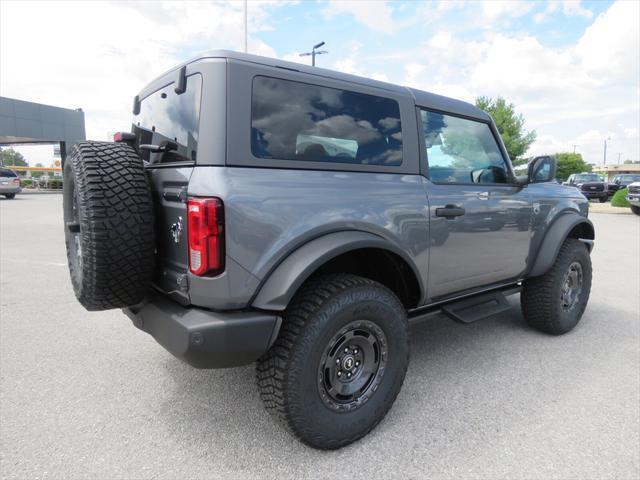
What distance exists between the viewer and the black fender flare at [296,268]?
191 centimetres

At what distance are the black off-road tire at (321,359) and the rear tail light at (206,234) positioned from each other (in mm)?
488

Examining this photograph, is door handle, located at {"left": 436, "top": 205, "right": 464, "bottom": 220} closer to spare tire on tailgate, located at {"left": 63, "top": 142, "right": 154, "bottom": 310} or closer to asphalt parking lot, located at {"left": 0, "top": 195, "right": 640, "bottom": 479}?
asphalt parking lot, located at {"left": 0, "top": 195, "right": 640, "bottom": 479}

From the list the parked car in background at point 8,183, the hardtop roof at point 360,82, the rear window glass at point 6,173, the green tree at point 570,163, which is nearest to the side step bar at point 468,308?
the hardtop roof at point 360,82

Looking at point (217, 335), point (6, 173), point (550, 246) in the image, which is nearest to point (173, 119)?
point (217, 335)

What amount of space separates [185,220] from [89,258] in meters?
0.49

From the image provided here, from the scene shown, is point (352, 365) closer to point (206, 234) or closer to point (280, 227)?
point (280, 227)

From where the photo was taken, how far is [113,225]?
1.91 m

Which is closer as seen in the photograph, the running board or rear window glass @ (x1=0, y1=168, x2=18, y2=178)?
the running board

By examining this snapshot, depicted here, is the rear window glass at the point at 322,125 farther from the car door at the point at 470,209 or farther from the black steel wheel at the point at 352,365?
the black steel wheel at the point at 352,365

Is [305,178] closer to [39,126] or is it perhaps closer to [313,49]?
[313,49]

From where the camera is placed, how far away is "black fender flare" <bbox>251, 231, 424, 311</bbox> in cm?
191

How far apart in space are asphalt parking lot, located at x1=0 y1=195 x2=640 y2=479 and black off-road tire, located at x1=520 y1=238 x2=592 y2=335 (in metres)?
0.15

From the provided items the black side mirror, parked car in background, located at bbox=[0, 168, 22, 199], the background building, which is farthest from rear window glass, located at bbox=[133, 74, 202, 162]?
the background building

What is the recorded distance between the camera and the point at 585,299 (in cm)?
394
